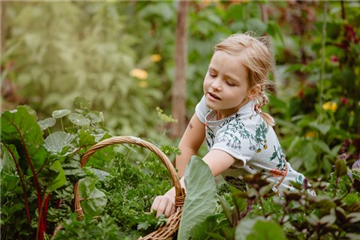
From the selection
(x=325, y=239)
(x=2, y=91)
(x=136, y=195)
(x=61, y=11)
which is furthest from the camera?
(x=61, y=11)

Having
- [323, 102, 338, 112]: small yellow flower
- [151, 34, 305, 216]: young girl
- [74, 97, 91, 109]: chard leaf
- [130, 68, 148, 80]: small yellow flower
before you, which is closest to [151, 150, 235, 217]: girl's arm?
[151, 34, 305, 216]: young girl

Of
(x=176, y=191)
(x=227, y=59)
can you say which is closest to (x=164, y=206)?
(x=176, y=191)

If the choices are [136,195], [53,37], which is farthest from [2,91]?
[136,195]

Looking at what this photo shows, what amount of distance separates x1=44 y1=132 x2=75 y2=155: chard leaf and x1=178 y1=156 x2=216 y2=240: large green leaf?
315 millimetres

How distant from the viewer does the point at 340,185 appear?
1.45 m

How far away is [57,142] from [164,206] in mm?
315

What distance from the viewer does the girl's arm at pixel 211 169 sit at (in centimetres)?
127

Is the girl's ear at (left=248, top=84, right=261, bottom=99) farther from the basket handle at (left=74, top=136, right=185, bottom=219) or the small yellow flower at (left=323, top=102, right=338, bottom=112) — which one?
the small yellow flower at (left=323, top=102, right=338, bottom=112)

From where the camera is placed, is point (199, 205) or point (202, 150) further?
point (202, 150)

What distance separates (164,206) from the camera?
1.27 m

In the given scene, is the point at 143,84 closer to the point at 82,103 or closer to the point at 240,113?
the point at 82,103

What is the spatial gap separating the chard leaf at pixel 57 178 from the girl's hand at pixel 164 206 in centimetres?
24

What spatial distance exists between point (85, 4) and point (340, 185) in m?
4.43

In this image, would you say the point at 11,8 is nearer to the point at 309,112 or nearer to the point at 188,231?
the point at 309,112
